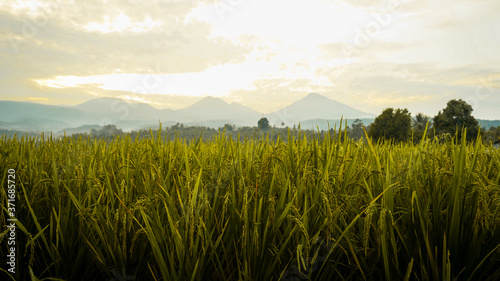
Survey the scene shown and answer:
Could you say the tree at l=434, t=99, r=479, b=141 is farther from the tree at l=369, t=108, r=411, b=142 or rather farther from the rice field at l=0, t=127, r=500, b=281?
the rice field at l=0, t=127, r=500, b=281

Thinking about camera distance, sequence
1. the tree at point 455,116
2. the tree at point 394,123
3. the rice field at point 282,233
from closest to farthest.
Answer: the rice field at point 282,233, the tree at point 455,116, the tree at point 394,123

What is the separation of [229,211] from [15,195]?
2211mm

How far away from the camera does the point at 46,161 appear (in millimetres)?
4070

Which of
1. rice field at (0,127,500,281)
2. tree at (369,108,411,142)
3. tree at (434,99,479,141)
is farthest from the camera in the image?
tree at (369,108,411,142)

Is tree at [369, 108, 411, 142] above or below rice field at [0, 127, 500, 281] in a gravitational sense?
above

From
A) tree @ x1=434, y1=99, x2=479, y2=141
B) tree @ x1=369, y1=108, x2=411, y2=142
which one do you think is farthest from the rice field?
tree @ x1=369, y1=108, x2=411, y2=142

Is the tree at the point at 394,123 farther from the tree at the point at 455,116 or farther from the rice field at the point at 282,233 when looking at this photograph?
the rice field at the point at 282,233

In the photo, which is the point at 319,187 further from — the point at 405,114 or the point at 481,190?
the point at 405,114

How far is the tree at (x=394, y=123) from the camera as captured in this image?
142ft

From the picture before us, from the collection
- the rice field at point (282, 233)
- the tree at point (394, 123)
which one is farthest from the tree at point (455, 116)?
the rice field at point (282, 233)

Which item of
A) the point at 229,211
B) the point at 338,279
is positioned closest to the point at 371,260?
the point at 338,279

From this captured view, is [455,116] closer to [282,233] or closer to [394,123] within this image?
[394,123]

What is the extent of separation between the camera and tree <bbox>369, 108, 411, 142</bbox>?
4331 cm

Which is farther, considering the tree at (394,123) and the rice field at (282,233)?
the tree at (394,123)
